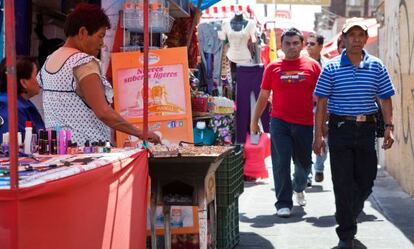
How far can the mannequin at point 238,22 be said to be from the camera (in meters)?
11.5

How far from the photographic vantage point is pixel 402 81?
9.64 metres

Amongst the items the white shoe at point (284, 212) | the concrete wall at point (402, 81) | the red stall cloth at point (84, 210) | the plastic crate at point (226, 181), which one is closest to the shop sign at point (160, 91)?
the plastic crate at point (226, 181)

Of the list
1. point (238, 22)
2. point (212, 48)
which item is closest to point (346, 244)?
point (212, 48)

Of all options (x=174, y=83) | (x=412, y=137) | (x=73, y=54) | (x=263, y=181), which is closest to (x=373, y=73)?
(x=174, y=83)

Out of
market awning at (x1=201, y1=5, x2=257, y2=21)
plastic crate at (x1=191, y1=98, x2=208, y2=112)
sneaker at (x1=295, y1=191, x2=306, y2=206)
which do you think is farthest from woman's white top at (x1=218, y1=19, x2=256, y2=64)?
plastic crate at (x1=191, y1=98, x2=208, y2=112)

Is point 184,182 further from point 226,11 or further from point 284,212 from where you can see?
point 226,11

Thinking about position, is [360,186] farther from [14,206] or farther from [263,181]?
[263,181]

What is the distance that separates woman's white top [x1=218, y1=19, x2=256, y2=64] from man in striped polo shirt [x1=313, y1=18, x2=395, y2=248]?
17.9 feet

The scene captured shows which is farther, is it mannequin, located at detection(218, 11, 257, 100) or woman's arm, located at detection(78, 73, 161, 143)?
mannequin, located at detection(218, 11, 257, 100)

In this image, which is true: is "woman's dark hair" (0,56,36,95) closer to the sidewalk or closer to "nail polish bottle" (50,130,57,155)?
"nail polish bottle" (50,130,57,155)

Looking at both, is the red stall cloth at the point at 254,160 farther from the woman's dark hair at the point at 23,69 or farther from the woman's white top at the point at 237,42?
the woman's dark hair at the point at 23,69

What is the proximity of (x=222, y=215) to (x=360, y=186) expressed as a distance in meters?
1.28

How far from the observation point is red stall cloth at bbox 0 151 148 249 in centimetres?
252

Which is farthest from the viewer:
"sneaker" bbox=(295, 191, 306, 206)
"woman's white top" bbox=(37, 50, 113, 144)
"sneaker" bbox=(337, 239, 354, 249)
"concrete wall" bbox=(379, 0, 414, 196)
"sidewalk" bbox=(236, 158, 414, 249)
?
"concrete wall" bbox=(379, 0, 414, 196)
